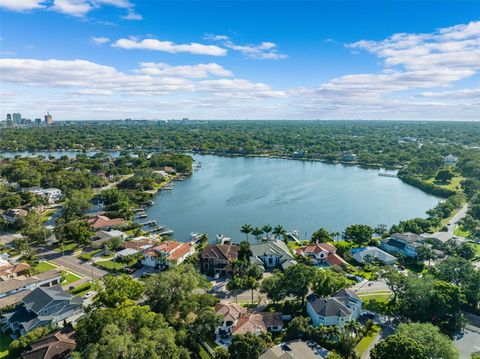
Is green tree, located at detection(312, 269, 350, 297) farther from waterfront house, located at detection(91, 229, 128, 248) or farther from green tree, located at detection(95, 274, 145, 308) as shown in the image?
waterfront house, located at detection(91, 229, 128, 248)

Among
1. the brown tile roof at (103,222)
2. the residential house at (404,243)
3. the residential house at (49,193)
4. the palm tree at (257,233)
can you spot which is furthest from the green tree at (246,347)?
the residential house at (49,193)

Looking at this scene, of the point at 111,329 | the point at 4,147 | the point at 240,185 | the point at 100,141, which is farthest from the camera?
the point at 100,141

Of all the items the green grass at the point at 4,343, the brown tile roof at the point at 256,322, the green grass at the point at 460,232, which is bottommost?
the green grass at the point at 4,343

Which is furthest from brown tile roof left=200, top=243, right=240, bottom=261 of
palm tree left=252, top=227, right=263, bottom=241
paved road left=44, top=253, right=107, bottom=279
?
paved road left=44, top=253, right=107, bottom=279

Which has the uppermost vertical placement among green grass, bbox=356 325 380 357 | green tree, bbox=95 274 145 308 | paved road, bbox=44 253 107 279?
green tree, bbox=95 274 145 308

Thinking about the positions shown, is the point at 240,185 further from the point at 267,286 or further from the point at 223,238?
the point at 267,286

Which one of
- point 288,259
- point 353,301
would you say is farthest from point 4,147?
point 353,301

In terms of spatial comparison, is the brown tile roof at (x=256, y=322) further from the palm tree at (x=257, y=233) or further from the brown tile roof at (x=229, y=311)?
the palm tree at (x=257, y=233)
